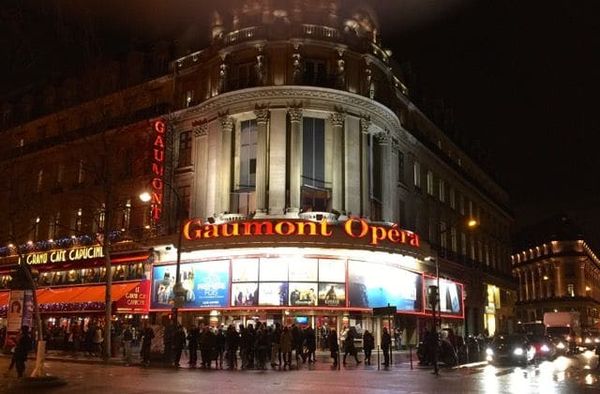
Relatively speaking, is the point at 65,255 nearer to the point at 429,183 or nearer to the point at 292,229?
the point at 292,229

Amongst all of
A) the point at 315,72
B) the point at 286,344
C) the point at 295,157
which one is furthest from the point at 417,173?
the point at 286,344

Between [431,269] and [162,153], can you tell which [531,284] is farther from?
[162,153]

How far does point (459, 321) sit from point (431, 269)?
880cm

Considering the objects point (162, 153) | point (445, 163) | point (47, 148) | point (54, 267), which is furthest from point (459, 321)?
point (47, 148)

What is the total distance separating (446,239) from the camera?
53.8 metres

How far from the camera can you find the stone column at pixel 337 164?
35.2 meters

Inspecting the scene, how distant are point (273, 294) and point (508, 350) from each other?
12411 millimetres

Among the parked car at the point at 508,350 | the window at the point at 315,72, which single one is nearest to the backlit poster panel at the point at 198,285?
the window at the point at 315,72

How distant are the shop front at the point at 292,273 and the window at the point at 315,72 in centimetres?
871

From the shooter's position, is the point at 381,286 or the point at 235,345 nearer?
the point at 235,345

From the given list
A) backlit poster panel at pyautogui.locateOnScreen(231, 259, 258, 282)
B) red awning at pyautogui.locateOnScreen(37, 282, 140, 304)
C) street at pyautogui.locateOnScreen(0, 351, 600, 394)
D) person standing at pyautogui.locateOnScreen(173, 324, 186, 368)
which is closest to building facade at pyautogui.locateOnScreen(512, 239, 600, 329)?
red awning at pyautogui.locateOnScreen(37, 282, 140, 304)

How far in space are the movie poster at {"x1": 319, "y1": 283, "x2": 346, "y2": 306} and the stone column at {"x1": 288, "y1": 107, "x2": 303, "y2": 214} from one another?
4.50 m

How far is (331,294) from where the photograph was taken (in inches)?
1345

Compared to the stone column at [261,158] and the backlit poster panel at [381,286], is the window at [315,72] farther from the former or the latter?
the backlit poster panel at [381,286]
